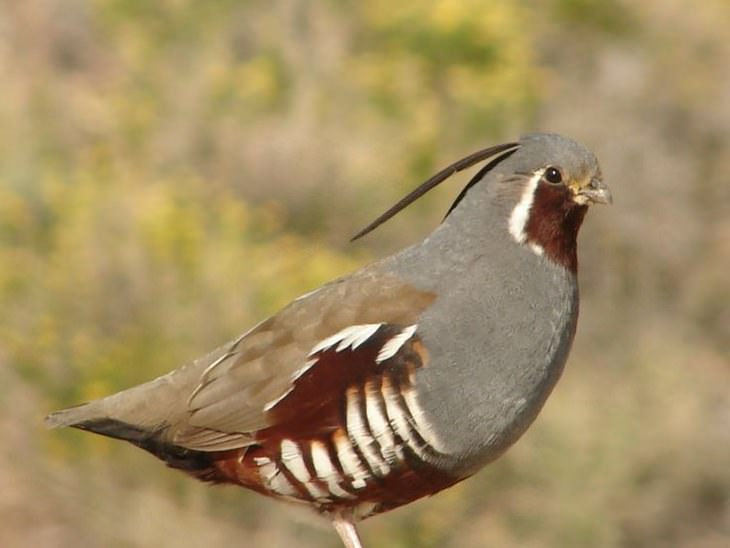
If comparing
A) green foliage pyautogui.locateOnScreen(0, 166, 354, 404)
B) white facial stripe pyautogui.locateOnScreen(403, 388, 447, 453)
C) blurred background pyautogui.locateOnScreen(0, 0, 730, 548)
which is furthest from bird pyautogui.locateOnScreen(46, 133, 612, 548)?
green foliage pyautogui.locateOnScreen(0, 166, 354, 404)

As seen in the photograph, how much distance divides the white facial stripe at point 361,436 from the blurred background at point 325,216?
205 centimetres

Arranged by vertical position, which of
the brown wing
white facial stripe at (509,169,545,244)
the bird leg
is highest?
white facial stripe at (509,169,545,244)

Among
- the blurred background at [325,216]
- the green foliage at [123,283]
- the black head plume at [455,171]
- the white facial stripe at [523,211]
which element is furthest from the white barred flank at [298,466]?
the green foliage at [123,283]

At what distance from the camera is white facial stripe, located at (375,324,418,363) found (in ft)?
16.6

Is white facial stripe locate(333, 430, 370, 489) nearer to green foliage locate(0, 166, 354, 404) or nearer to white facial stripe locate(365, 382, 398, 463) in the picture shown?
white facial stripe locate(365, 382, 398, 463)

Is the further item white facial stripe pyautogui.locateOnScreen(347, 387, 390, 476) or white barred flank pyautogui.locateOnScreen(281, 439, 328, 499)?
white barred flank pyautogui.locateOnScreen(281, 439, 328, 499)

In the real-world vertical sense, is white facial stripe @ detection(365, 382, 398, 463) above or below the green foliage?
above

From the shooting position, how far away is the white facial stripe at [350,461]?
5.12 m

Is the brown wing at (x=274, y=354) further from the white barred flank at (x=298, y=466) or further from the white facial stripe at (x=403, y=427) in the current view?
the white facial stripe at (x=403, y=427)

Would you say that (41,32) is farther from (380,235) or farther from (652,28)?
(652,28)

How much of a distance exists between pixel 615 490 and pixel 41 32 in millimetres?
6912

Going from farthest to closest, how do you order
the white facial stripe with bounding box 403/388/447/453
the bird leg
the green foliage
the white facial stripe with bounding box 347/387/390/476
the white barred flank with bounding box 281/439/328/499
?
the green foliage < the bird leg < the white barred flank with bounding box 281/439/328/499 < the white facial stripe with bounding box 347/387/390/476 < the white facial stripe with bounding box 403/388/447/453

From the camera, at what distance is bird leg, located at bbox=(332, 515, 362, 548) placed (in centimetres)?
536

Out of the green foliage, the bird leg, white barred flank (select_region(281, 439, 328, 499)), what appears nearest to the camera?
white barred flank (select_region(281, 439, 328, 499))
